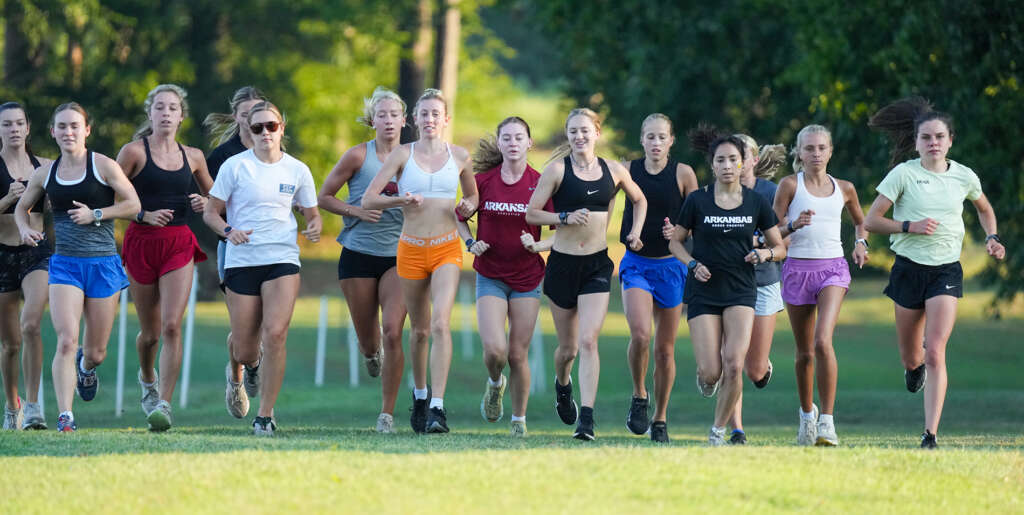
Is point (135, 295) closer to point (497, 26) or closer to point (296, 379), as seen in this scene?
point (296, 379)

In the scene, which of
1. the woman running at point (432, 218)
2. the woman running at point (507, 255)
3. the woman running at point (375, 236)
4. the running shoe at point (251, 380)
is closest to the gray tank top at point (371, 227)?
the woman running at point (375, 236)

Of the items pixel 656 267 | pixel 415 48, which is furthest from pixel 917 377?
pixel 415 48

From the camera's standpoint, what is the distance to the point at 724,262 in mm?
10305

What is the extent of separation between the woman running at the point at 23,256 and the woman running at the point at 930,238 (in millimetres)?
6287

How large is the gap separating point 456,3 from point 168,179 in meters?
26.6

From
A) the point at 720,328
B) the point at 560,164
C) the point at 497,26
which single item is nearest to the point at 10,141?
the point at 560,164

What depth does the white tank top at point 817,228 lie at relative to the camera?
10852mm

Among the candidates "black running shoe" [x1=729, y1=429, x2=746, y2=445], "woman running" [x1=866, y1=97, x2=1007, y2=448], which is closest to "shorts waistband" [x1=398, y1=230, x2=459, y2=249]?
"black running shoe" [x1=729, y1=429, x2=746, y2=445]

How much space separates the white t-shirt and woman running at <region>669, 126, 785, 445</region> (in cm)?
278

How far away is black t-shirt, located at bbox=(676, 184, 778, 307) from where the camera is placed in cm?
1031

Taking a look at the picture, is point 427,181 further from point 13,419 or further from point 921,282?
point 13,419

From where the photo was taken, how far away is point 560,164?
10.8 m

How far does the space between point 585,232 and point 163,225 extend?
125 inches

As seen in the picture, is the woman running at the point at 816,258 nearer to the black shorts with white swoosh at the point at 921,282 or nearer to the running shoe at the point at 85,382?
the black shorts with white swoosh at the point at 921,282
